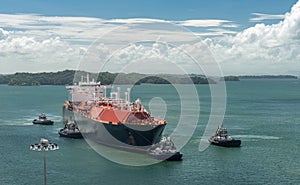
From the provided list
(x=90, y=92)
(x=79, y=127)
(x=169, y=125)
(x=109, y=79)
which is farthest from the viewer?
(x=109, y=79)

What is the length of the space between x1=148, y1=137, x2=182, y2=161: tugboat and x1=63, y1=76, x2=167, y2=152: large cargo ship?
6.07 ft

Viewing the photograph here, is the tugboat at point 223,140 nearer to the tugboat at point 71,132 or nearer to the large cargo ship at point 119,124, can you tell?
the large cargo ship at point 119,124

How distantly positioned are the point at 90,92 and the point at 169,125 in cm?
1325

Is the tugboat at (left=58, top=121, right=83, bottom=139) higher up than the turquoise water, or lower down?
higher up

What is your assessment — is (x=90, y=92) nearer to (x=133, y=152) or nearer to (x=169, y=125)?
(x=169, y=125)

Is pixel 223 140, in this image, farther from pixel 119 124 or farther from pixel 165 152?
pixel 119 124

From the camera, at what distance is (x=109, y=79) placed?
16400 cm

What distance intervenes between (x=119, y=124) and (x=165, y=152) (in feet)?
21.7

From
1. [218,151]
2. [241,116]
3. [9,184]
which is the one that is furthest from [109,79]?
[9,184]

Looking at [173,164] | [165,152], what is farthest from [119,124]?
[173,164]

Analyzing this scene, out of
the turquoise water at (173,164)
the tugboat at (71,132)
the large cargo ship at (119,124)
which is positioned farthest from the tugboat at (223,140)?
the tugboat at (71,132)

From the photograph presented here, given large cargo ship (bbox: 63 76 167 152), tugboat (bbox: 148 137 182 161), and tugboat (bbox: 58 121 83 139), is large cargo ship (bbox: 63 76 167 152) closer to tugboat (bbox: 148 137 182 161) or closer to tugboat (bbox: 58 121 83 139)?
tugboat (bbox: 58 121 83 139)

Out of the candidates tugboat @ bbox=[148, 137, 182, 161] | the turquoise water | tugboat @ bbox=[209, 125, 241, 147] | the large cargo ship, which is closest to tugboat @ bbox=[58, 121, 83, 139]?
the large cargo ship

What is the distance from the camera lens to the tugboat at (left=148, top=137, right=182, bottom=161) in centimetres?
3875
